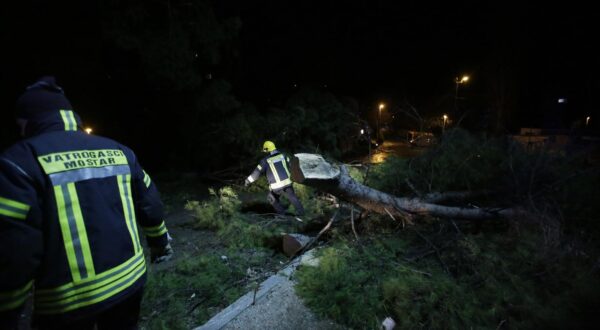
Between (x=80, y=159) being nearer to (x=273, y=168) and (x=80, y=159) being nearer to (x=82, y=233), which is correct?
(x=82, y=233)

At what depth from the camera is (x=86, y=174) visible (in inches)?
58.9

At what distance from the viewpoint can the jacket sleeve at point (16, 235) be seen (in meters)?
1.23

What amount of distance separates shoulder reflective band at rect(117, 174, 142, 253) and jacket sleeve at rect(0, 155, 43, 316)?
37 cm

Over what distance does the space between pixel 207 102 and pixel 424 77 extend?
24.6 m

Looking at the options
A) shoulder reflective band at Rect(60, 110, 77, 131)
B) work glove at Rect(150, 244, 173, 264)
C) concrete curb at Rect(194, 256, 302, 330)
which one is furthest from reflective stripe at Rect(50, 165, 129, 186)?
concrete curb at Rect(194, 256, 302, 330)

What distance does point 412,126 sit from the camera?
1056 inches

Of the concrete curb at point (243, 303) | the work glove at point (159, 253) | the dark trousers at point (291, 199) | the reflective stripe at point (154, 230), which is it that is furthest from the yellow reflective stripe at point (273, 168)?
the reflective stripe at point (154, 230)

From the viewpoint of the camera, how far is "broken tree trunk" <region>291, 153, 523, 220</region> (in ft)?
11.3

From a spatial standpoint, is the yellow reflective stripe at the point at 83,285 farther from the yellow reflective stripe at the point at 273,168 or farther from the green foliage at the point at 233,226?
the yellow reflective stripe at the point at 273,168

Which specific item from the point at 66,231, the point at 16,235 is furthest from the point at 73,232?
the point at 16,235

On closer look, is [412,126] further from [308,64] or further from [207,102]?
[207,102]

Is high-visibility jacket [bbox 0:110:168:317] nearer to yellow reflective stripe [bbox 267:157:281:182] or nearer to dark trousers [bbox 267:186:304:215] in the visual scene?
yellow reflective stripe [bbox 267:157:281:182]

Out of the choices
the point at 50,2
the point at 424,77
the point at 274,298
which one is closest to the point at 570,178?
the point at 274,298

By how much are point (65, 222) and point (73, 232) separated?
0.06 meters
